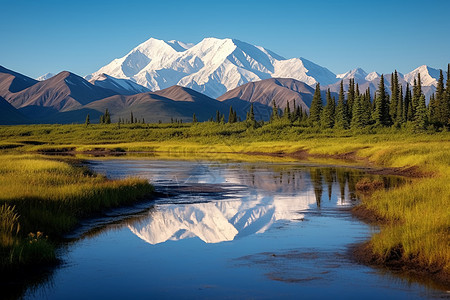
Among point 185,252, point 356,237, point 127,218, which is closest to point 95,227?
point 127,218

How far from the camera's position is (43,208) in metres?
22.3

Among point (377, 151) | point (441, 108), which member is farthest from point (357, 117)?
point (377, 151)

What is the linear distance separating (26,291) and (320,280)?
849cm

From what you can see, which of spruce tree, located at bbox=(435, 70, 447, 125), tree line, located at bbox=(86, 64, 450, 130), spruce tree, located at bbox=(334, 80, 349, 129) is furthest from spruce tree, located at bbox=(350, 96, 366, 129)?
spruce tree, located at bbox=(435, 70, 447, 125)

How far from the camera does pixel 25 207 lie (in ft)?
71.4

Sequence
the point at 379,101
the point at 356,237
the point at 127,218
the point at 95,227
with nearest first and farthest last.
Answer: the point at 356,237, the point at 95,227, the point at 127,218, the point at 379,101

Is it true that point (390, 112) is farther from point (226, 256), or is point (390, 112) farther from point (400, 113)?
point (226, 256)

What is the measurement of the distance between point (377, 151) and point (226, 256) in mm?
62563

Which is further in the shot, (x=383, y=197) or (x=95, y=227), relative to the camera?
(x=383, y=197)

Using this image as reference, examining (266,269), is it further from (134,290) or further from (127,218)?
(127,218)

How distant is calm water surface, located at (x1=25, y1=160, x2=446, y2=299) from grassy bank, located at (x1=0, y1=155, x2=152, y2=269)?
114cm

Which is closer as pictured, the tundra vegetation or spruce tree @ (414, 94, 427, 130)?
the tundra vegetation

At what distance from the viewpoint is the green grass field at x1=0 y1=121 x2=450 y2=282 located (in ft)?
57.0

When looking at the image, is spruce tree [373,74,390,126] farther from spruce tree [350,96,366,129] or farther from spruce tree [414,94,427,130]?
spruce tree [414,94,427,130]
